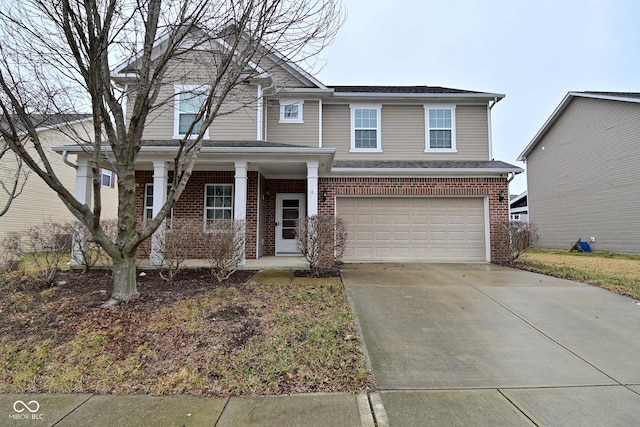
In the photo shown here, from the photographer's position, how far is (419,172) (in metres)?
9.73

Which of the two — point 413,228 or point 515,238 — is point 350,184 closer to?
point 413,228

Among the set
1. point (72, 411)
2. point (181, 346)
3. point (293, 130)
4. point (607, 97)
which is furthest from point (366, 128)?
point (72, 411)

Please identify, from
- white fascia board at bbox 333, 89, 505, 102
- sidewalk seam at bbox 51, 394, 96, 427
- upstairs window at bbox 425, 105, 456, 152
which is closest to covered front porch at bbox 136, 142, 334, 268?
white fascia board at bbox 333, 89, 505, 102

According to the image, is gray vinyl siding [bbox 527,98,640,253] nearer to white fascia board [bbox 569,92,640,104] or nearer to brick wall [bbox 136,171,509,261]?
white fascia board [bbox 569,92,640,104]

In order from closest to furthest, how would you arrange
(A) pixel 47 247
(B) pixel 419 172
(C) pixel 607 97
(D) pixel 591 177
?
(A) pixel 47 247 < (B) pixel 419 172 < (C) pixel 607 97 < (D) pixel 591 177

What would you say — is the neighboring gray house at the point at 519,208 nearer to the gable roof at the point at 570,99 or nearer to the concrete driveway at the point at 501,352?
the gable roof at the point at 570,99

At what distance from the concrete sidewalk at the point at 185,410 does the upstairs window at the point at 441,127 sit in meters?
10.2

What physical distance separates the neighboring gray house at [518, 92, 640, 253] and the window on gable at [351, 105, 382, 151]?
10040 mm

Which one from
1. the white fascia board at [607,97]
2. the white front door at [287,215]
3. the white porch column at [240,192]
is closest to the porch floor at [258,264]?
the white porch column at [240,192]

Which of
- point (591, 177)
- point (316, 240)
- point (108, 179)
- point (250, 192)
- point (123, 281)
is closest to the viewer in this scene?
point (123, 281)

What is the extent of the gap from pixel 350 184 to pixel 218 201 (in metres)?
4.16

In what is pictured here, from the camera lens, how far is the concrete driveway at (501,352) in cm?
256

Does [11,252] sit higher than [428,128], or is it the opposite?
[428,128]

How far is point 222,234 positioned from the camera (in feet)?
21.0
